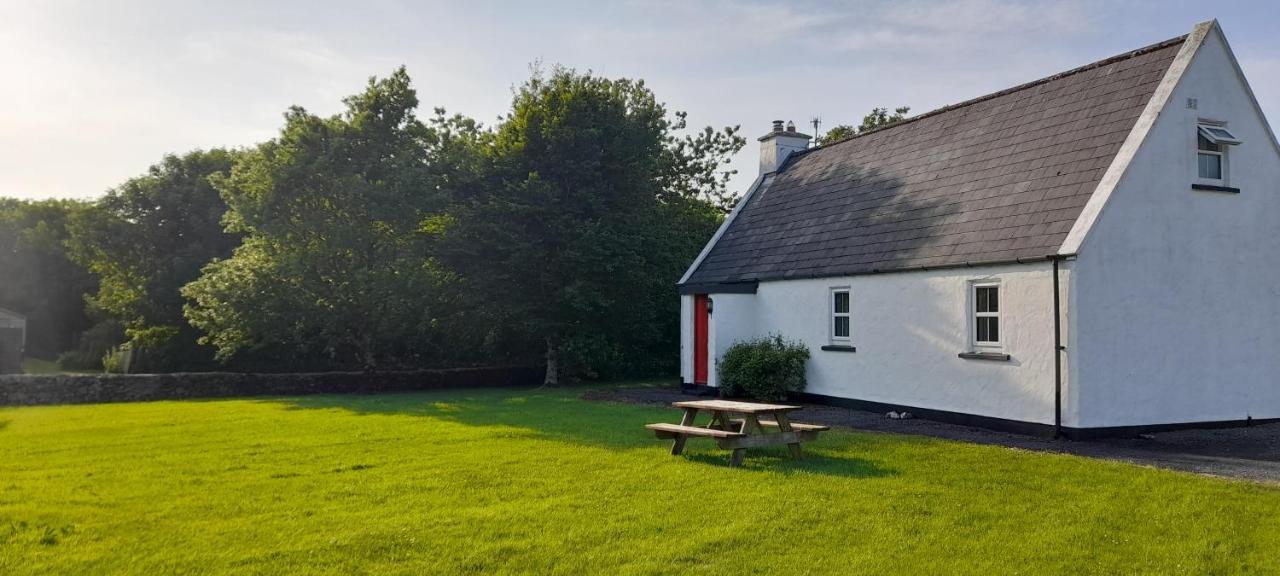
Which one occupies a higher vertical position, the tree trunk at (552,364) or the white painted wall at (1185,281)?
the white painted wall at (1185,281)

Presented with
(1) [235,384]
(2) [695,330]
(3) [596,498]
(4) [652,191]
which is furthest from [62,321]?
(3) [596,498]

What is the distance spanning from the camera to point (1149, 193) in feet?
46.5

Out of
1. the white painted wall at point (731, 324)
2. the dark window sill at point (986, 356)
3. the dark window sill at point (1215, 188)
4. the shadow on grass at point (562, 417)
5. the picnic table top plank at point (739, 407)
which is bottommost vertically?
the shadow on grass at point (562, 417)

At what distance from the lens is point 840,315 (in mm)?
18875

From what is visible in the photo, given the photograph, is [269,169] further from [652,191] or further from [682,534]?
[682,534]

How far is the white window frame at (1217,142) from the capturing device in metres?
14.7

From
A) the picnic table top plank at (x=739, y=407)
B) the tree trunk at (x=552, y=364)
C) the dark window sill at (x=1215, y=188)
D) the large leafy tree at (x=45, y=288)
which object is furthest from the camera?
the large leafy tree at (x=45, y=288)

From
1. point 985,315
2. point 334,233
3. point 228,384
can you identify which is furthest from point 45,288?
point 985,315

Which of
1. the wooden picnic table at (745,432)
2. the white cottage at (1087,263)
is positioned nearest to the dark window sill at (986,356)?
the white cottage at (1087,263)

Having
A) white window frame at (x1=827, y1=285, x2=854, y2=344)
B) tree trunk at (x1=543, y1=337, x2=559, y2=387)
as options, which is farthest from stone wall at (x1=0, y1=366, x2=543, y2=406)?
white window frame at (x1=827, y1=285, x2=854, y2=344)

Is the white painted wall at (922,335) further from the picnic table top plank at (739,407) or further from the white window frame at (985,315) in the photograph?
the picnic table top plank at (739,407)

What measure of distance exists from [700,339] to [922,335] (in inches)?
307

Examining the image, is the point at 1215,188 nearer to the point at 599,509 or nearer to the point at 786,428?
the point at 786,428

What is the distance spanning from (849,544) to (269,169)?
2269cm
